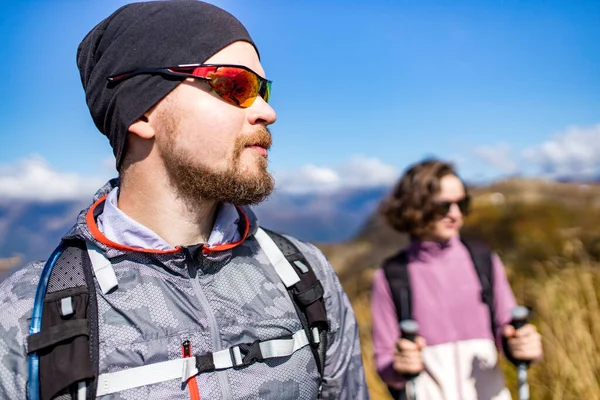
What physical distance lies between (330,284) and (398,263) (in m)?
1.60

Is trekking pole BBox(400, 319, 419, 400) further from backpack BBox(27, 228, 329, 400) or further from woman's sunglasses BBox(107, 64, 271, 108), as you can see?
woman's sunglasses BBox(107, 64, 271, 108)

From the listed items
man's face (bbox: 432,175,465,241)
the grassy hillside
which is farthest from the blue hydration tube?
the grassy hillside

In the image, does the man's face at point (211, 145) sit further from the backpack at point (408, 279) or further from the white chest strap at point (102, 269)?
the backpack at point (408, 279)

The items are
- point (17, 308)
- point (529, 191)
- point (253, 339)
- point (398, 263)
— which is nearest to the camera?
point (17, 308)

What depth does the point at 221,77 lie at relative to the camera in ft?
6.62

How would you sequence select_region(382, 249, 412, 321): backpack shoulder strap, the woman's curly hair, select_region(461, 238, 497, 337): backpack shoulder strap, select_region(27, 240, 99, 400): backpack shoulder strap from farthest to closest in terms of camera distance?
the woman's curly hair → select_region(382, 249, 412, 321): backpack shoulder strap → select_region(461, 238, 497, 337): backpack shoulder strap → select_region(27, 240, 99, 400): backpack shoulder strap

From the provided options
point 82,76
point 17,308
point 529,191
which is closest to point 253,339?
point 17,308

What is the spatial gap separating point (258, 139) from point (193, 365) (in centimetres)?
89

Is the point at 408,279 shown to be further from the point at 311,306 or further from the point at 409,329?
the point at 311,306

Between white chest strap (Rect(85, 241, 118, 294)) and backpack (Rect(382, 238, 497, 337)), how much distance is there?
7.20ft

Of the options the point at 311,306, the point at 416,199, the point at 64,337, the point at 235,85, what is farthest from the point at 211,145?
the point at 416,199

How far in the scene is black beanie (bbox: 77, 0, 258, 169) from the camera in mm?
2037

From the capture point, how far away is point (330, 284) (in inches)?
84.6

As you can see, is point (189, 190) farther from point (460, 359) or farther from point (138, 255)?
point (460, 359)
